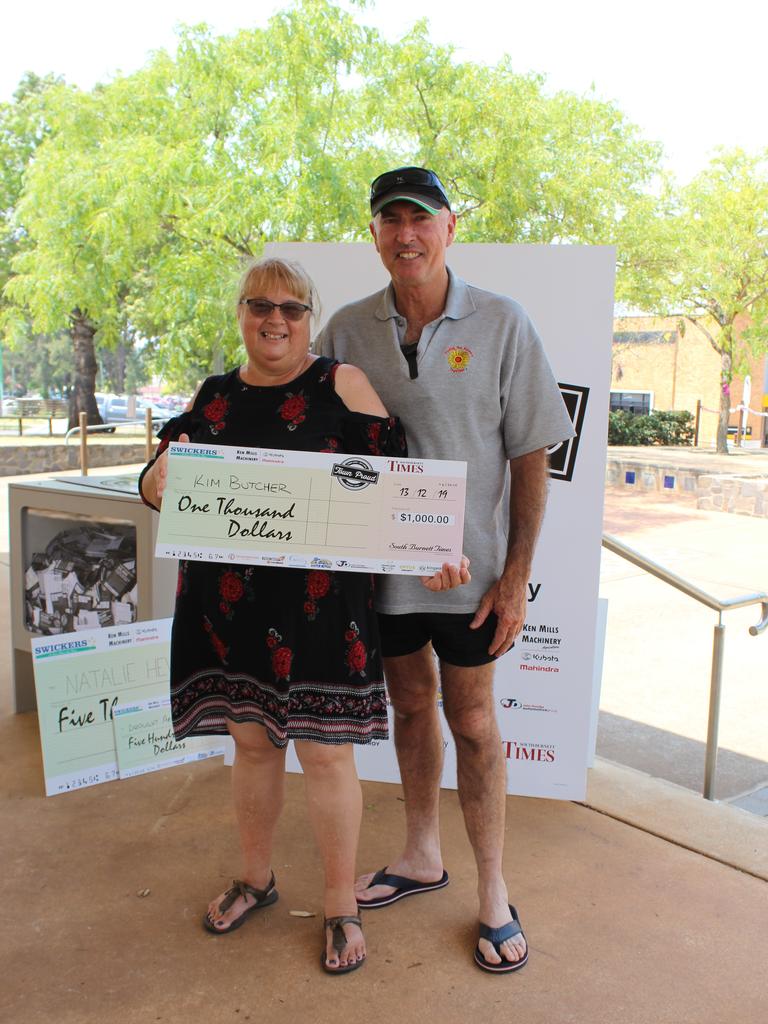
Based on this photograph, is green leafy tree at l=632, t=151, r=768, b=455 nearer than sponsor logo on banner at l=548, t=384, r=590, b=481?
No

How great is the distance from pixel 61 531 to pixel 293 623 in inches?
79.8

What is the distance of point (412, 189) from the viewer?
6.51 feet

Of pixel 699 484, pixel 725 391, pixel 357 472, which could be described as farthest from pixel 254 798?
pixel 725 391

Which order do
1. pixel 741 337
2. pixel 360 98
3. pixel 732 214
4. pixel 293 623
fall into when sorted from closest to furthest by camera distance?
pixel 293 623, pixel 360 98, pixel 732 214, pixel 741 337

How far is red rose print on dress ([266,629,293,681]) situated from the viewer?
6.53ft

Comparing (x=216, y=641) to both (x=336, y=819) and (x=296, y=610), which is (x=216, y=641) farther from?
(x=336, y=819)

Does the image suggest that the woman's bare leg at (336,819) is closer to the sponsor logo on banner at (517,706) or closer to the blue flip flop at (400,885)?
the blue flip flop at (400,885)

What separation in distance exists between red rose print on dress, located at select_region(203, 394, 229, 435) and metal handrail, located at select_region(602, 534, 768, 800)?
5.21 ft

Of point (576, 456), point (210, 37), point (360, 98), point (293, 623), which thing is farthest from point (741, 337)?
point (293, 623)

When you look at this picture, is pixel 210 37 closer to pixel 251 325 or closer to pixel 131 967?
pixel 251 325

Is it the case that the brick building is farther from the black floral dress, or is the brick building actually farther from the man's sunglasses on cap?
the black floral dress

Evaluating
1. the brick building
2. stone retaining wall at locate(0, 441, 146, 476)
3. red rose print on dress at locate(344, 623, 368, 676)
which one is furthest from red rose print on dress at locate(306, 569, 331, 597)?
the brick building

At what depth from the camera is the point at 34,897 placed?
237cm

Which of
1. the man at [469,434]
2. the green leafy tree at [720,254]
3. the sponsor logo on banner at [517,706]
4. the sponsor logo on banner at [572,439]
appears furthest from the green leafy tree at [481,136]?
the man at [469,434]
